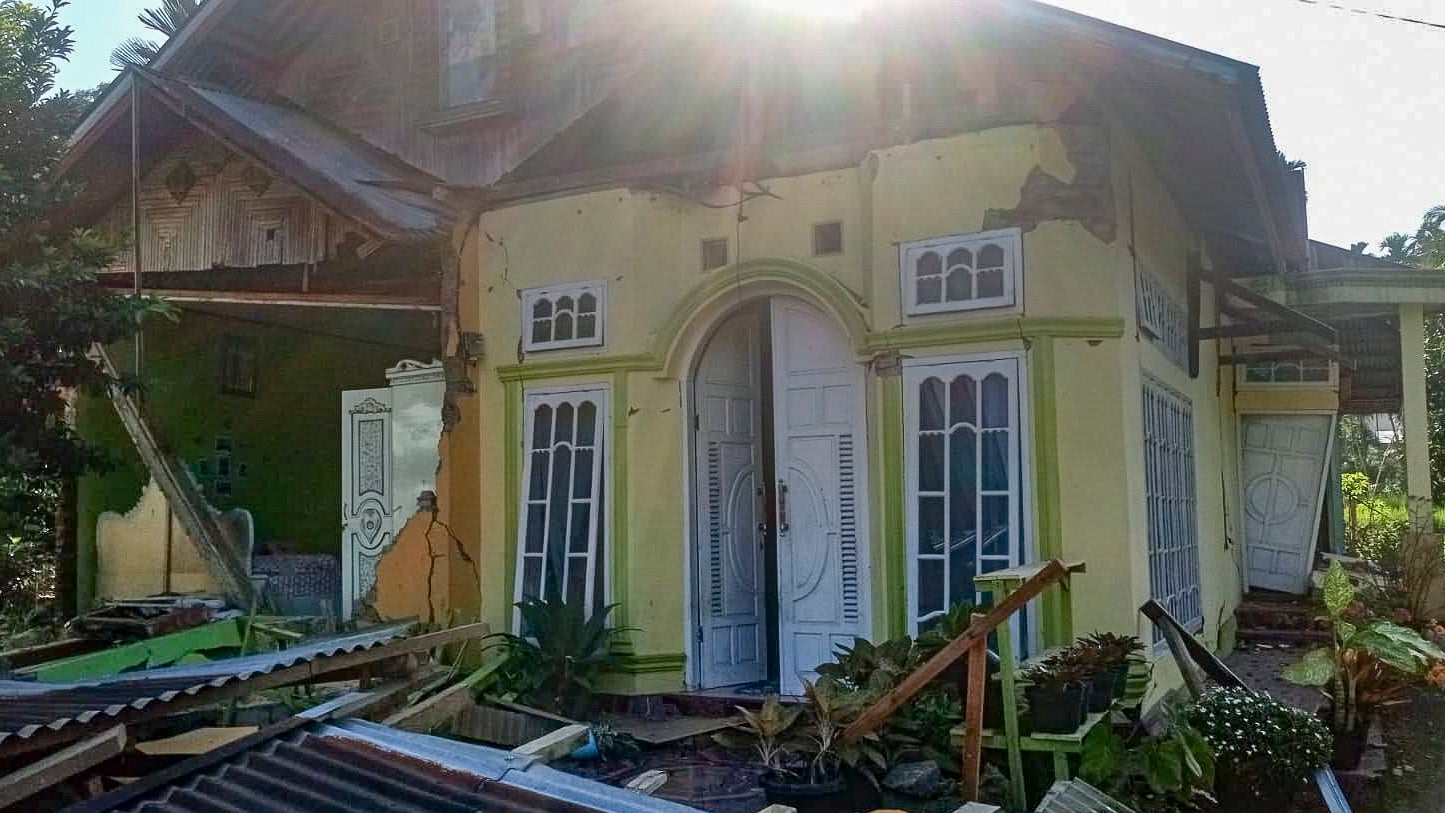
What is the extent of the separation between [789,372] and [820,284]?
62cm

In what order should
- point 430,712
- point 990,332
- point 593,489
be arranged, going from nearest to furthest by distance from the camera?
point 430,712 < point 990,332 < point 593,489

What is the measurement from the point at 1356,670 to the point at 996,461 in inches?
89.8

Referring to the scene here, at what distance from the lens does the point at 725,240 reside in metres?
7.22

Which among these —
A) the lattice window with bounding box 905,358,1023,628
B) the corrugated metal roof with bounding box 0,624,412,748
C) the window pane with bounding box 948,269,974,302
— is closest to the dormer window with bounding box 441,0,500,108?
the window pane with bounding box 948,269,974,302

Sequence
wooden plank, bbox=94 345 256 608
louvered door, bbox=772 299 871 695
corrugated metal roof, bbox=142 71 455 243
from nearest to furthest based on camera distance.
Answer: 1. louvered door, bbox=772 299 871 695
2. corrugated metal roof, bbox=142 71 455 243
3. wooden plank, bbox=94 345 256 608

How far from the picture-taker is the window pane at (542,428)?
764cm

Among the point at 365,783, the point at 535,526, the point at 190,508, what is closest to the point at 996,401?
the point at 535,526

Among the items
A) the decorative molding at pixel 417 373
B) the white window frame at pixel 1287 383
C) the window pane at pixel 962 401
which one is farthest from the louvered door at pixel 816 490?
the white window frame at pixel 1287 383

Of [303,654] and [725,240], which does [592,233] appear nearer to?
[725,240]

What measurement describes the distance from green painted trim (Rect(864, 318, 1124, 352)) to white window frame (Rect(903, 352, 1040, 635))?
98 millimetres

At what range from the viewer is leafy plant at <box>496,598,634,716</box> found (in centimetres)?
691

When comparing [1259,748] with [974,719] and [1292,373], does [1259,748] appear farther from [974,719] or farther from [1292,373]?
[1292,373]

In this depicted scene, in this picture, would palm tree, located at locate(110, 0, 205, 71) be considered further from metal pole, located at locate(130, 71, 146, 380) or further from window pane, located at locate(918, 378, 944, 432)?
window pane, located at locate(918, 378, 944, 432)

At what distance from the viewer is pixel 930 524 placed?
6.52m
